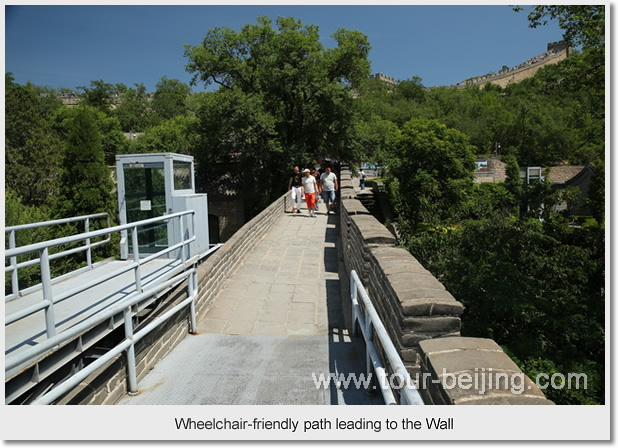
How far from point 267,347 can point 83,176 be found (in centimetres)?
2376

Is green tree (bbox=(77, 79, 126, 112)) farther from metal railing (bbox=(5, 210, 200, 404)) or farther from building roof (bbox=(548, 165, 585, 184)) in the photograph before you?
metal railing (bbox=(5, 210, 200, 404))

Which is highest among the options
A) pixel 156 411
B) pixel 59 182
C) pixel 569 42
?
pixel 569 42

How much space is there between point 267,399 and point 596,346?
24.6ft

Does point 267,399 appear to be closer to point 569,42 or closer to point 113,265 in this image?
point 113,265

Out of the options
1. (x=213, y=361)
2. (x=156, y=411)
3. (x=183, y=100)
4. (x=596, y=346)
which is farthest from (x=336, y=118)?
(x=183, y=100)

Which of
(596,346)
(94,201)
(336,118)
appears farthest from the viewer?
(336,118)

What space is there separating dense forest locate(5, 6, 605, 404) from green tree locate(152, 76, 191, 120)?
35.0 meters

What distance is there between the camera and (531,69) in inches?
4715

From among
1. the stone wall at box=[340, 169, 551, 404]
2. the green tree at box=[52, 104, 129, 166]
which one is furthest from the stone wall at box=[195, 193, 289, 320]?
the green tree at box=[52, 104, 129, 166]

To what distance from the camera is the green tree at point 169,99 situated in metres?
80.0

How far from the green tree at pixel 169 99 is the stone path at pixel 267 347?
2969 inches

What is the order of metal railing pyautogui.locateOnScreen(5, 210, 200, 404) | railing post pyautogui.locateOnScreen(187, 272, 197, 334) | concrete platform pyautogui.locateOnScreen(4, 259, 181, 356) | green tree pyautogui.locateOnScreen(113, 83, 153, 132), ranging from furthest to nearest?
green tree pyautogui.locateOnScreen(113, 83, 153, 132) < railing post pyautogui.locateOnScreen(187, 272, 197, 334) < concrete platform pyautogui.locateOnScreen(4, 259, 181, 356) < metal railing pyautogui.locateOnScreen(5, 210, 200, 404)

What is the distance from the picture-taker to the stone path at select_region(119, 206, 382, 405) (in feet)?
12.6

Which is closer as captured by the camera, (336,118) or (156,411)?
(156,411)
